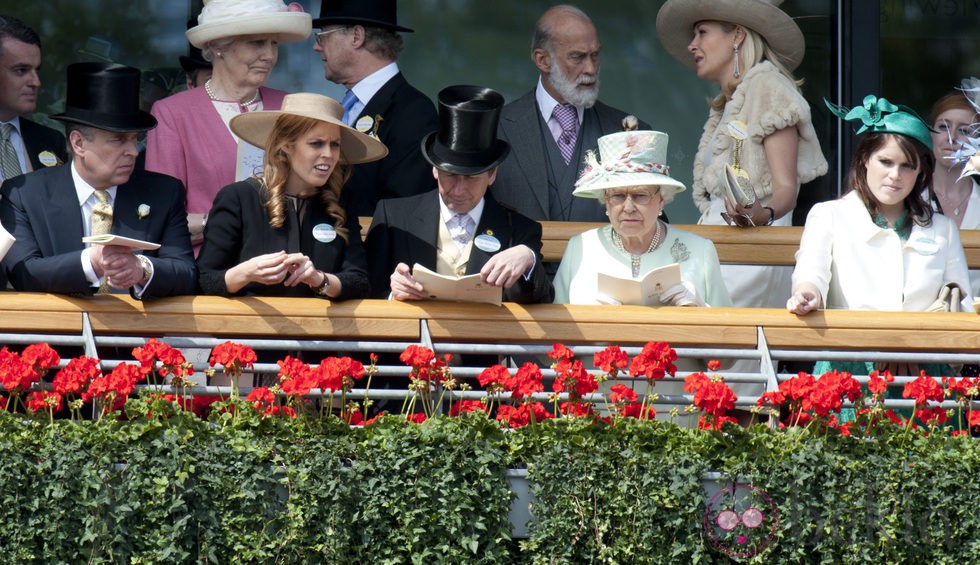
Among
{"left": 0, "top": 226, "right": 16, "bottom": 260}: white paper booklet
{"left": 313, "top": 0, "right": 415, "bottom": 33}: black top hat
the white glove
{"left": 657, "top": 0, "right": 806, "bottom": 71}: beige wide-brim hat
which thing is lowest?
the white glove

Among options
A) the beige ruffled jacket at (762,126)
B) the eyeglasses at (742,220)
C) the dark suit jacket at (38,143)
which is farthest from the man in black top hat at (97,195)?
the beige ruffled jacket at (762,126)

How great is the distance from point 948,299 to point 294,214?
2.45 metres

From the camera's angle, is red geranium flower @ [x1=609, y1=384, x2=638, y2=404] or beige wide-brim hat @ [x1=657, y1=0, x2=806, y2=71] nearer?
red geranium flower @ [x1=609, y1=384, x2=638, y2=404]

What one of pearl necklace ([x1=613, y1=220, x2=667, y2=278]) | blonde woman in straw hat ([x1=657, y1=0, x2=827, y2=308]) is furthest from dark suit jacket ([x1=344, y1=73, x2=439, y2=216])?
blonde woman in straw hat ([x1=657, y1=0, x2=827, y2=308])

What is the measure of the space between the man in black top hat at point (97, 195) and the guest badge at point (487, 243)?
1055mm

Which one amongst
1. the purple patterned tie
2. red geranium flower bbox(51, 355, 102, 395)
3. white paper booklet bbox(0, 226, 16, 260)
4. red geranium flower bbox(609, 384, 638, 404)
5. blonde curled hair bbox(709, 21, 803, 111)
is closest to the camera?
red geranium flower bbox(51, 355, 102, 395)

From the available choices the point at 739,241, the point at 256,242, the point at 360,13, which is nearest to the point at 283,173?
the point at 256,242

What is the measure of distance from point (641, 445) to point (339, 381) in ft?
3.18

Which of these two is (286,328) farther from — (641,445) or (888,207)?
(888,207)

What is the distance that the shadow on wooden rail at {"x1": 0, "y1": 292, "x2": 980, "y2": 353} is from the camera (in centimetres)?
566

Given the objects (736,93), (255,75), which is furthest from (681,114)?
(255,75)

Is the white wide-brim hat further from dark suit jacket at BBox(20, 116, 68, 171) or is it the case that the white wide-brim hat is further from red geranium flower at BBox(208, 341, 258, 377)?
dark suit jacket at BBox(20, 116, 68, 171)

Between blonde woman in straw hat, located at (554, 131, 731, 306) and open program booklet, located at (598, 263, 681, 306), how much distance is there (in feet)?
0.68

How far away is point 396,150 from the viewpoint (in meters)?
7.06
